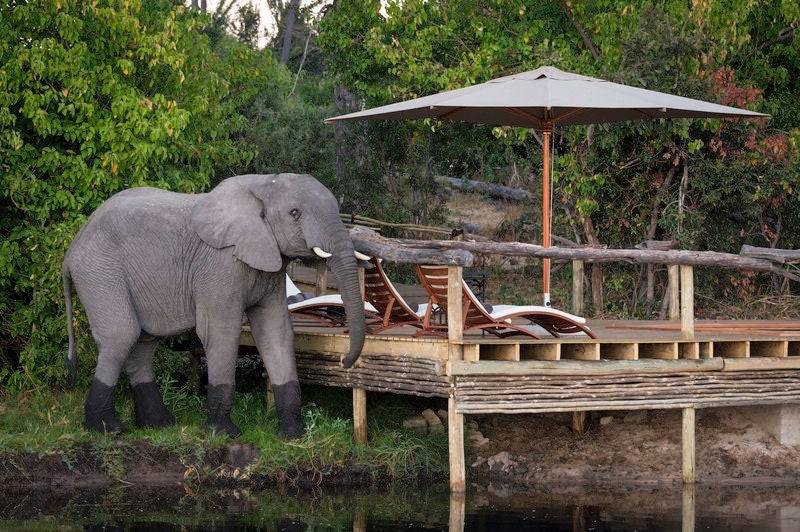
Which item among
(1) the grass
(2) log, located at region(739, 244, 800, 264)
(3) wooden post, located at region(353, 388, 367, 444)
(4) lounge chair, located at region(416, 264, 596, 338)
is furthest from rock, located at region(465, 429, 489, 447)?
(2) log, located at region(739, 244, 800, 264)

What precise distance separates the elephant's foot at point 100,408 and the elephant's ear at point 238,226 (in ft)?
5.06

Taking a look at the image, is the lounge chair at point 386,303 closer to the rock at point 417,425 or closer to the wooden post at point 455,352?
the wooden post at point 455,352

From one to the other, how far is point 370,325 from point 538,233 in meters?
8.50

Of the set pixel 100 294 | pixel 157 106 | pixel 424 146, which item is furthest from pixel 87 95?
pixel 424 146

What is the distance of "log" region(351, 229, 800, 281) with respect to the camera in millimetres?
8992

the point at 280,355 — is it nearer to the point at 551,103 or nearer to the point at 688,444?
the point at 551,103

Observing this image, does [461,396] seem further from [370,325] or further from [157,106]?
[157,106]

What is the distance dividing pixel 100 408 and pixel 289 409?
5.15 feet

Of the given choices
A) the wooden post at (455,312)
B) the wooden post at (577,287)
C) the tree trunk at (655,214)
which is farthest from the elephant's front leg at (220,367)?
the tree trunk at (655,214)

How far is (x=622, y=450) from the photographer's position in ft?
33.7

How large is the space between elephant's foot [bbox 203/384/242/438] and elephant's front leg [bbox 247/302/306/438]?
389mm

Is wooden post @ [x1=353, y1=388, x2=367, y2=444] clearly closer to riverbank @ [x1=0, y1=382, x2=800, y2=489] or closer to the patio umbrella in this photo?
riverbank @ [x1=0, y1=382, x2=800, y2=489]

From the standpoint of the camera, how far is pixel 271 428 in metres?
10.0

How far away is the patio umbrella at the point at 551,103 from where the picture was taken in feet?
33.1
